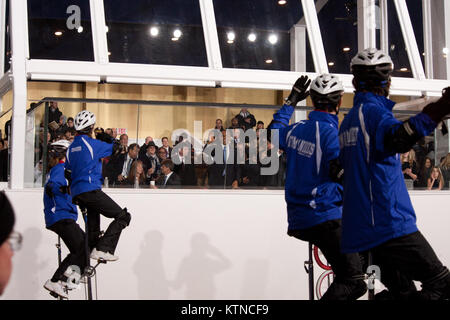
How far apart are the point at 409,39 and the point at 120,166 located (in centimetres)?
394

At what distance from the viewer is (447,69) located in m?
7.05

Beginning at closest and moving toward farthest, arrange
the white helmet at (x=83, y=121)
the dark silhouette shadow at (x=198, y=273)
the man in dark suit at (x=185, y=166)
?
the white helmet at (x=83, y=121) → the dark silhouette shadow at (x=198, y=273) → the man in dark suit at (x=185, y=166)

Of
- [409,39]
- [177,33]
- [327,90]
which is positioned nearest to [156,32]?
[177,33]

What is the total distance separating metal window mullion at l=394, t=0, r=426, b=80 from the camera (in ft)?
22.6

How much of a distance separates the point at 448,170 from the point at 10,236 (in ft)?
19.3

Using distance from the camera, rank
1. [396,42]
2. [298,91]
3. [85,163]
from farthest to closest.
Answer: [396,42]
[85,163]
[298,91]

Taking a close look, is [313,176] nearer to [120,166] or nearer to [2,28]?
[120,166]

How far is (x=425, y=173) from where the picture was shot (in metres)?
6.24

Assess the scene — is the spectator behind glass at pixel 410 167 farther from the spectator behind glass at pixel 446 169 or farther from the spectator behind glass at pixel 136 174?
the spectator behind glass at pixel 136 174

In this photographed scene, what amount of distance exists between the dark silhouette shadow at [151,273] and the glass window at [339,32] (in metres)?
3.04

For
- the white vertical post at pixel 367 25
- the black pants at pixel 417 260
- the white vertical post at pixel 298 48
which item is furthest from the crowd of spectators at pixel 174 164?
the black pants at pixel 417 260

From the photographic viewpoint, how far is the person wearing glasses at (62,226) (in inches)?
189

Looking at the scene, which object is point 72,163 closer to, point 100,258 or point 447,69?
point 100,258
